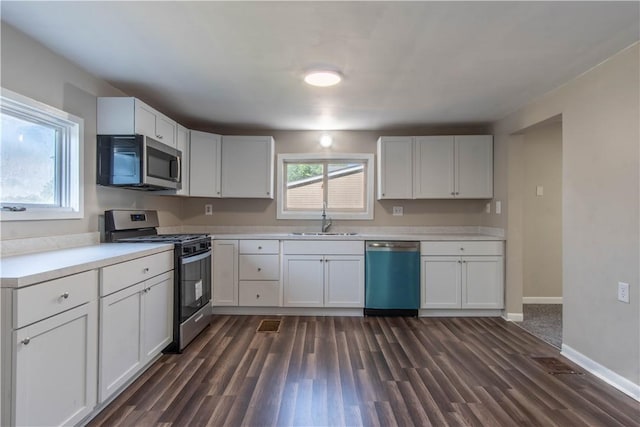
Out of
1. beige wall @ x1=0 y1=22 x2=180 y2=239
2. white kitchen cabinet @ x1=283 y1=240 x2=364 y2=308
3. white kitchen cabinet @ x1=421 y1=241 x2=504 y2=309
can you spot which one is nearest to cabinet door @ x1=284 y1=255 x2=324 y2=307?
white kitchen cabinet @ x1=283 y1=240 x2=364 y2=308

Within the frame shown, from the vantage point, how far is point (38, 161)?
2.16 meters

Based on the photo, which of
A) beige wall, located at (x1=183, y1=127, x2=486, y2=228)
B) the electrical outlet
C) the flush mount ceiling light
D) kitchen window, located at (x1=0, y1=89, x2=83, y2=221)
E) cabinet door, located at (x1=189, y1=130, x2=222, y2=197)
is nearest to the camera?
kitchen window, located at (x1=0, y1=89, x2=83, y2=221)

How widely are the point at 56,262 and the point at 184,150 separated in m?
2.09

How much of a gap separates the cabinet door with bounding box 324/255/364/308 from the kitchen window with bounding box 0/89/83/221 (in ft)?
7.61

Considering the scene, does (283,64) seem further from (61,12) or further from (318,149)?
(318,149)

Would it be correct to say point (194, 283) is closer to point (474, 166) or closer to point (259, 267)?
point (259, 267)

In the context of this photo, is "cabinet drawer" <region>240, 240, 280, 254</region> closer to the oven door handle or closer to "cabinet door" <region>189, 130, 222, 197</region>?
the oven door handle

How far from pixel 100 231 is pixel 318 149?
2546 mm

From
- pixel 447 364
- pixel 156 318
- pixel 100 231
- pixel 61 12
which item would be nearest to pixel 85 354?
pixel 156 318

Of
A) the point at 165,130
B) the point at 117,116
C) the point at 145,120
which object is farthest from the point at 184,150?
the point at 117,116

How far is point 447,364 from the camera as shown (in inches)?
95.0

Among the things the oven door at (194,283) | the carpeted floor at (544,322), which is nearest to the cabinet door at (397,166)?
the carpeted floor at (544,322)

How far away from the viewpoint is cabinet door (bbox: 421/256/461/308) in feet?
11.5

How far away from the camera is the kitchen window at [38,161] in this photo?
6.33 feet
